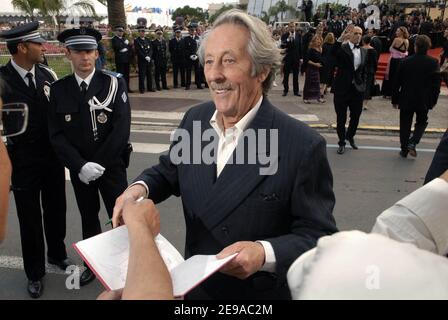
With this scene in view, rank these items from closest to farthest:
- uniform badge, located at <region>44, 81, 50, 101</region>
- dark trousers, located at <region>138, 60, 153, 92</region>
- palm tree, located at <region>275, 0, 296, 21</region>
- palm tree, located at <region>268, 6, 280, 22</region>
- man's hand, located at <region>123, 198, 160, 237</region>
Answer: man's hand, located at <region>123, 198, 160, 237</region>
uniform badge, located at <region>44, 81, 50, 101</region>
dark trousers, located at <region>138, 60, 153, 92</region>
palm tree, located at <region>275, 0, 296, 21</region>
palm tree, located at <region>268, 6, 280, 22</region>

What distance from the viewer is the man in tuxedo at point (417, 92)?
6555 millimetres

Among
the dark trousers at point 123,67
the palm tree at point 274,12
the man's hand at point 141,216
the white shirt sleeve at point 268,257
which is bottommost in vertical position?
the dark trousers at point 123,67

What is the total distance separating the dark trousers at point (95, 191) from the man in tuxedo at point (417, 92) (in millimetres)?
4967

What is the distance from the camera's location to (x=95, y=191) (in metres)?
3.23

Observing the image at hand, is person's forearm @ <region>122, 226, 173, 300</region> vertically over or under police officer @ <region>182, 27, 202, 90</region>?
over

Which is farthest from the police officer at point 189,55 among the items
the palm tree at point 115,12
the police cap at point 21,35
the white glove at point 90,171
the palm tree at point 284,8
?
the palm tree at point 284,8

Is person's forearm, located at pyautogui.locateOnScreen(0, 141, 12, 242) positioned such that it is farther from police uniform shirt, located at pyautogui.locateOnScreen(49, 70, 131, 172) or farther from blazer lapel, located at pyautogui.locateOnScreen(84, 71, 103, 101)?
blazer lapel, located at pyautogui.locateOnScreen(84, 71, 103, 101)

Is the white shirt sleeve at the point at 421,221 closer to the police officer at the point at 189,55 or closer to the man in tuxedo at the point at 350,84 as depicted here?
the man in tuxedo at the point at 350,84

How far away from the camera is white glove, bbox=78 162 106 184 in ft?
9.71

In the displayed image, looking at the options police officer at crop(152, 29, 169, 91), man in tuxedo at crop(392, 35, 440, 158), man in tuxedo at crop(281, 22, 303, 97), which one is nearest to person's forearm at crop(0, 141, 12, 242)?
man in tuxedo at crop(392, 35, 440, 158)

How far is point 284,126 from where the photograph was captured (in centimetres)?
166

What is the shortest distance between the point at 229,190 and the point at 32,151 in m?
2.08

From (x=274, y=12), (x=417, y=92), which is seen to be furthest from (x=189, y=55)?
(x=274, y=12)

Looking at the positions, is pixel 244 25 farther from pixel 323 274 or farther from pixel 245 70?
pixel 323 274
